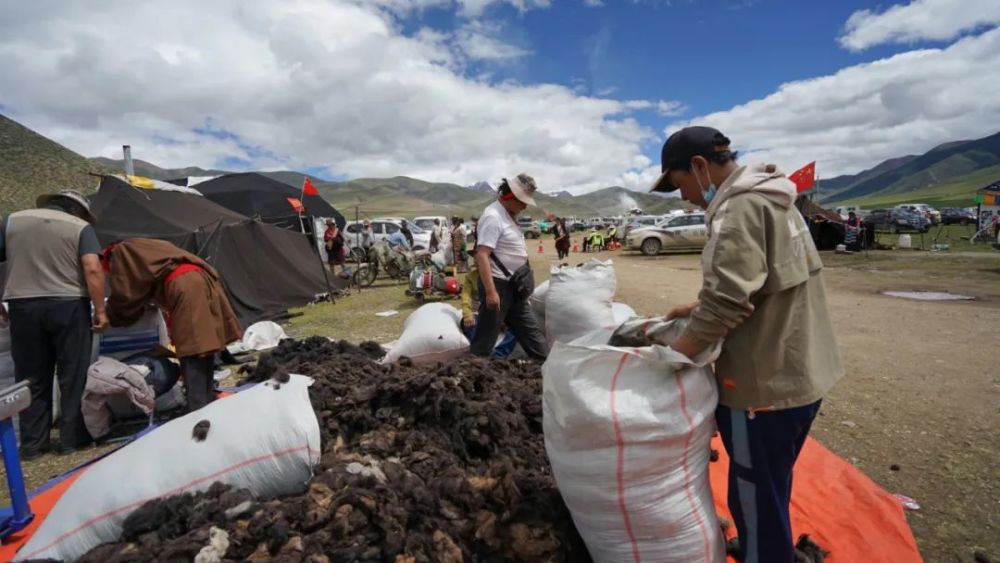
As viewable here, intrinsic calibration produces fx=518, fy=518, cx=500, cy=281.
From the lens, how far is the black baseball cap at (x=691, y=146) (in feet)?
5.83

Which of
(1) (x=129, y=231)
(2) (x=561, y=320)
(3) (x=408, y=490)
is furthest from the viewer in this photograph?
(1) (x=129, y=231)

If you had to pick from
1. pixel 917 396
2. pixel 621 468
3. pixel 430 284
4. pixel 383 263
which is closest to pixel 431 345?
pixel 621 468

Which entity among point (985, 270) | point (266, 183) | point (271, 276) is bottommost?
point (985, 270)

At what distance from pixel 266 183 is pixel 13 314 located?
15.7 meters

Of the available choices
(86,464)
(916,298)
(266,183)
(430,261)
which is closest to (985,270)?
(916,298)

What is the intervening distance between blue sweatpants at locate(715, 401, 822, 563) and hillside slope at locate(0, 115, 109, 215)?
38574 mm

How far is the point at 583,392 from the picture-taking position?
1697 mm

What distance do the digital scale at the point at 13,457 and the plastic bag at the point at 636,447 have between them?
2.32 metres

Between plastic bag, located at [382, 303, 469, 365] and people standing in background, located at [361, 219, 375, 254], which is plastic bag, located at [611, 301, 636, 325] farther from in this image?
people standing in background, located at [361, 219, 375, 254]

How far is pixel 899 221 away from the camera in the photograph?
99.9ft

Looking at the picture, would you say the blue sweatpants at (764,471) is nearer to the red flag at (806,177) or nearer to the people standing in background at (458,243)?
the people standing in background at (458,243)

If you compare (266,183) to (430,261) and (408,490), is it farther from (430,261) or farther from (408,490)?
(408,490)

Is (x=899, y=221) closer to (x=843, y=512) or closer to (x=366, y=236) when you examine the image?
(x=366, y=236)

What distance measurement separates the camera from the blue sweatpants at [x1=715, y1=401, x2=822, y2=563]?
164cm
